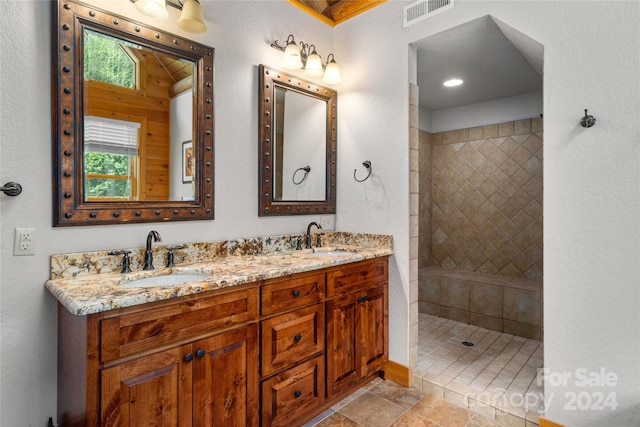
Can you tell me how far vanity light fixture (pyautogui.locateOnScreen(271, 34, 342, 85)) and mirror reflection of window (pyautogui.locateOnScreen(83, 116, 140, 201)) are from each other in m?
1.12

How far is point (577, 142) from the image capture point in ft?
5.59

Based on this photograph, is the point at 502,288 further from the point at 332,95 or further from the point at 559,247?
the point at 332,95

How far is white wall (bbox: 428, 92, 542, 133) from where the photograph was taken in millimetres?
3486

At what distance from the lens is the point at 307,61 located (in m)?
2.47

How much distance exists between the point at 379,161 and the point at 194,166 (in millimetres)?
Answer: 1295

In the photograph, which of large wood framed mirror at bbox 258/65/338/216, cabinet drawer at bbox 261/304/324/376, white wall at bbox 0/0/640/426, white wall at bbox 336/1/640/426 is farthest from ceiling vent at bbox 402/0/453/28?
cabinet drawer at bbox 261/304/324/376

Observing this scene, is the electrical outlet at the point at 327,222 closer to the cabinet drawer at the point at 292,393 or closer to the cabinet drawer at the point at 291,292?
the cabinet drawer at the point at 291,292

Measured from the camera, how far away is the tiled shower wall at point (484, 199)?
11.4ft

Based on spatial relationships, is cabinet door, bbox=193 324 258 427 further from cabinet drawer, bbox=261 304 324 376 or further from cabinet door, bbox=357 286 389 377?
cabinet door, bbox=357 286 389 377

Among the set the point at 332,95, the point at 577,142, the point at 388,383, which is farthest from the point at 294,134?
the point at 388,383

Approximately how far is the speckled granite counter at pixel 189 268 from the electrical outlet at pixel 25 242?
0.09m

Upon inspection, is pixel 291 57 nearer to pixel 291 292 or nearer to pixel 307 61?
pixel 307 61

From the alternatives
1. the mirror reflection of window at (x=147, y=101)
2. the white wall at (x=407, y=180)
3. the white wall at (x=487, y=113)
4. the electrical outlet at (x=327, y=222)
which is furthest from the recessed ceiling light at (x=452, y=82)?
the mirror reflection of window at (x=147, y=101)

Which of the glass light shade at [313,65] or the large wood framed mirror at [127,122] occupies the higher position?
the glass light shade at [313,65]
